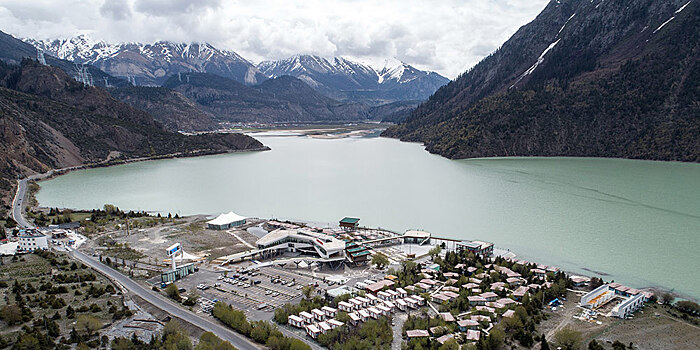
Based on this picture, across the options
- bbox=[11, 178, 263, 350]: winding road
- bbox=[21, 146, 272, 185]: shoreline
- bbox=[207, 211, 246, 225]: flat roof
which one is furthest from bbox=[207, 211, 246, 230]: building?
bbox=[21, 146, 272, 185]: shoreline

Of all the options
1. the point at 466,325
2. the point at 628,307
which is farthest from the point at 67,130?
the point at 628,307

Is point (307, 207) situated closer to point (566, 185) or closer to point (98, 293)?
point (98, 293)

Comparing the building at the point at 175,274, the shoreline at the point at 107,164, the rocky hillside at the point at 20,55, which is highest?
the rocky hillside at the point at 20,55

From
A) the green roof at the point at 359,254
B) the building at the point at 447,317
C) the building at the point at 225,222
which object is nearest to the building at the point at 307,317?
the building at the point at 447,317

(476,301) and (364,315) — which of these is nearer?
(364,315)

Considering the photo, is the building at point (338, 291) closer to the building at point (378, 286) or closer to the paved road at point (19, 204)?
the building at point (378, 286)

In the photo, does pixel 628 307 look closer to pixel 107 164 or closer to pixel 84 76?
pixel 107 164

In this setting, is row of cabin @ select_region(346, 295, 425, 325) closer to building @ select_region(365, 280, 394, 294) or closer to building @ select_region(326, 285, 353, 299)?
building @ select_region(365, 280, 394, 294)
